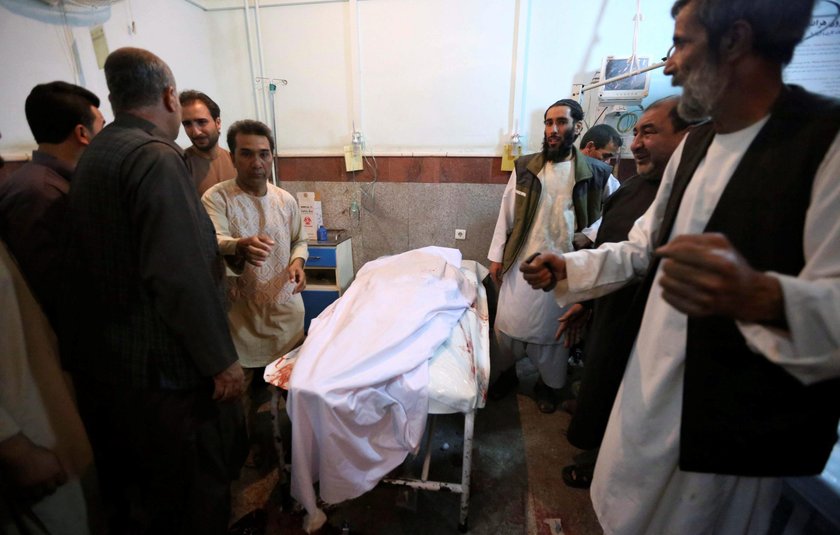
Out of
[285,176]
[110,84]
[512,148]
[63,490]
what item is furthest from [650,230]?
[285,176]

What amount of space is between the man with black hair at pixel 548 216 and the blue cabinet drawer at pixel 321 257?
1.41 metres

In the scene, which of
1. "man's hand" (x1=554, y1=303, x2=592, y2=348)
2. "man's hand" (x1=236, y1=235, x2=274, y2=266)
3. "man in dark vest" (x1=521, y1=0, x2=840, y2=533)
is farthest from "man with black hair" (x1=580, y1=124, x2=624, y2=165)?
"man's hand" (x1=236, y1=235, x2=274, y2=266)

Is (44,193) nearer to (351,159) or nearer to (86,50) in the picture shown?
(86,50)

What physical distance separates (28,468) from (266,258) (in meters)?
0.97

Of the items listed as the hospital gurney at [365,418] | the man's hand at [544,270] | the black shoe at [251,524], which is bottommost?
the black shoe at [251,524]

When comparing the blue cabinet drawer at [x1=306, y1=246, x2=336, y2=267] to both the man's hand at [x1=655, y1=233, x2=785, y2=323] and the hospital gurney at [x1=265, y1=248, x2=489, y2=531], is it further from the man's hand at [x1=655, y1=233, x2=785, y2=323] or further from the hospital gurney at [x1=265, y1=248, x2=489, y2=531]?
the man's hand at [x1=655, y1=233, x2=785, y2=323]

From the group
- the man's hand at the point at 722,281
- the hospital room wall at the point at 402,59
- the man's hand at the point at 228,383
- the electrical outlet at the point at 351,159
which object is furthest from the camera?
the electrical outlet at the point at 351,159

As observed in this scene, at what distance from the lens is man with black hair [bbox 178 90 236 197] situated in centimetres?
185

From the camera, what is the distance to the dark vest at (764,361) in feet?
1.96

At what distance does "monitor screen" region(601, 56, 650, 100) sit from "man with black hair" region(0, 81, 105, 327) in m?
2.97

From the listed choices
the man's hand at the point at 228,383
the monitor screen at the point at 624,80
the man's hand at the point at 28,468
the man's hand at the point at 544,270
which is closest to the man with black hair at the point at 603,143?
the monitor screen at the point at 624,80

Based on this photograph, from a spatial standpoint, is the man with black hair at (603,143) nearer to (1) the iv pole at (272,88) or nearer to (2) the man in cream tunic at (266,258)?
(2) the man in cream tunic at (266,258)

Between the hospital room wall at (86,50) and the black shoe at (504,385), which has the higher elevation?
the hospital room wall at (86,50)

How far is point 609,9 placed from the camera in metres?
2.43
